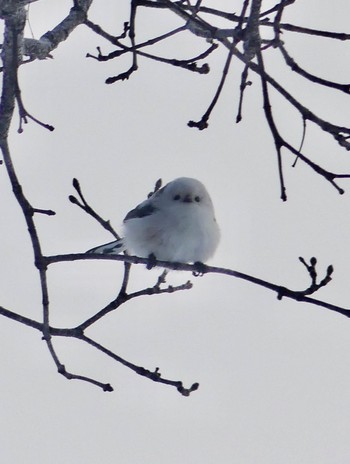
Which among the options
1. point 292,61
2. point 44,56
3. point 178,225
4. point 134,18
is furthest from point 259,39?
point 178,225

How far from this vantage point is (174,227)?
571cm

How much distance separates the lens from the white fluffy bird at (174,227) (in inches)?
224

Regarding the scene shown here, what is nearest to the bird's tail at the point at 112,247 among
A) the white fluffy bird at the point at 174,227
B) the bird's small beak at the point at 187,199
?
the white fluffy bird at the point at 174,227

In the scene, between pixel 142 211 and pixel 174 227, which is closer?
pixel 174 227

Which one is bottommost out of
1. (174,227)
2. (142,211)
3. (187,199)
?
(174,227)

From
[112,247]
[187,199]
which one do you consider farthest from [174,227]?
[112,247]

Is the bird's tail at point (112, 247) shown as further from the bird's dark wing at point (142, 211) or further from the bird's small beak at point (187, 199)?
the bird's small beak at point (187, 199)

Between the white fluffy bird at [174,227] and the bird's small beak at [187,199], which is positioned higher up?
the bird's small beak at [187,199]

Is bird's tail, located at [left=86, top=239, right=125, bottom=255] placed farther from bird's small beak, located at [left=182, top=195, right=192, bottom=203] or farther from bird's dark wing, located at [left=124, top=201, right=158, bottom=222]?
bird's small beak, located at [left=182, top=195, right=192, bottom=203]

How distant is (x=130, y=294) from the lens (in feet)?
14.8

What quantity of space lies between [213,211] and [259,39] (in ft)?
9.08

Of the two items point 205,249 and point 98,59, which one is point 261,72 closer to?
point 98,59

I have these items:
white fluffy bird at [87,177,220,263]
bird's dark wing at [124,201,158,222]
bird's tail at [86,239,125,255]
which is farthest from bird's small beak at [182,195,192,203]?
bird's tail at [86,239,125,255]

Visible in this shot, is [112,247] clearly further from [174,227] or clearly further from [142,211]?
[174,227]
